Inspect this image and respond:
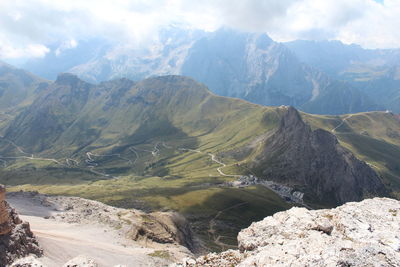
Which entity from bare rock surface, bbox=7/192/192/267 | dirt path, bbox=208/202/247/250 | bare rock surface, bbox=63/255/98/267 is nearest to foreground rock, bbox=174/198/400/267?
bare rock surface, bbox=63/255/98/267

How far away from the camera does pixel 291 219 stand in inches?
1551

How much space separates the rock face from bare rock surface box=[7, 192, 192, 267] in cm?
284

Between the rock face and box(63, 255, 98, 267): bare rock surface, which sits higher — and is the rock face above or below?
below

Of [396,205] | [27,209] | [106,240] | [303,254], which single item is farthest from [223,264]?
[27,209]

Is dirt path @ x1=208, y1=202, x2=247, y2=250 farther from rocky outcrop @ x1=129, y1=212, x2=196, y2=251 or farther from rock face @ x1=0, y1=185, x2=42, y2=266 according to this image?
rock face @ x1=0, y1=185, x2=42, y2=266

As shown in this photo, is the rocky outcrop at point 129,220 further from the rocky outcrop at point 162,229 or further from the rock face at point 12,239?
the rock face at point 12,239

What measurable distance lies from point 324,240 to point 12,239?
47396 millimetres

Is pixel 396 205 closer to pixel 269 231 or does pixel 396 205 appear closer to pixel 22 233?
pixel 269 231

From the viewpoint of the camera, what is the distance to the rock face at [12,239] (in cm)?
4721

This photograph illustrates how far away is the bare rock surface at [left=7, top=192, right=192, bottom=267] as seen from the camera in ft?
200

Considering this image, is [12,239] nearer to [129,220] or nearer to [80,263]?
[80,263]

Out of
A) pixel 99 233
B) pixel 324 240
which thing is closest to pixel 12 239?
Answer: pixel 99 233

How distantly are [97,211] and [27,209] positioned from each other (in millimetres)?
24823

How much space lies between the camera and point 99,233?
269 feet
